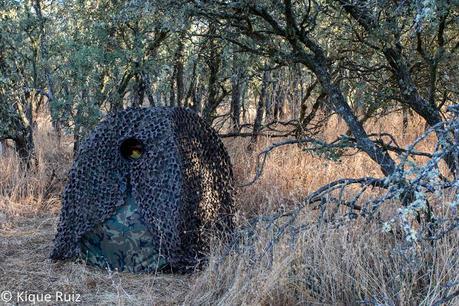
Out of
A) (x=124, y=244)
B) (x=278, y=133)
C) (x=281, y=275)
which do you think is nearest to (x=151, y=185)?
(x=124, y=244)

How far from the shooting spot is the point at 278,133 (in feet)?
23.5

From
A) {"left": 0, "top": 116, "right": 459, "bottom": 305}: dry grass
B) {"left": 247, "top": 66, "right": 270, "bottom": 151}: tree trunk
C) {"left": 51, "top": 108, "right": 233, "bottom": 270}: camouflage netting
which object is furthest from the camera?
{"left": 247, "top": 66, "right": 270, "bottom": 151}: tree trunk

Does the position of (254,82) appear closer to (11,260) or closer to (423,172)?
(11,260)

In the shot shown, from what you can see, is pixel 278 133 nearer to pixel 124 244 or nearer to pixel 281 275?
pixel 124 244

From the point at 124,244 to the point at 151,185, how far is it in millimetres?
448

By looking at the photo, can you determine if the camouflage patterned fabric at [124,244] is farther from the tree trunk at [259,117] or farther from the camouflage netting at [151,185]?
the tree trunk at [259,117]

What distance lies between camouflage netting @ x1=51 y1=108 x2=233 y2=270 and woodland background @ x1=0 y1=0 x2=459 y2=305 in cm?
22

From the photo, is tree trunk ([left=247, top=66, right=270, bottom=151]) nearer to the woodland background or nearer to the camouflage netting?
the woodland background

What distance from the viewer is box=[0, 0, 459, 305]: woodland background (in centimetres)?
300

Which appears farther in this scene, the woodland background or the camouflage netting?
the camouflage netting

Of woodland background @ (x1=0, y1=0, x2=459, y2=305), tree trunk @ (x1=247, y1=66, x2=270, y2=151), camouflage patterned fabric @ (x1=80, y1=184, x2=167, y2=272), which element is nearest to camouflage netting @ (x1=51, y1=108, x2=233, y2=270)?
camouflage patterned fabric @ (x1=80, y1=184, x2=167, y2=272)

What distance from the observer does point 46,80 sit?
6.65m

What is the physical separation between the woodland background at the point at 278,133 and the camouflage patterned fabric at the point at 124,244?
101mm

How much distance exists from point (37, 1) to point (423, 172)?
222 inches
